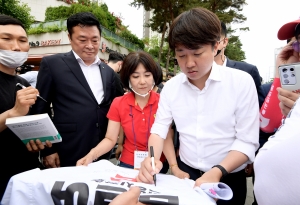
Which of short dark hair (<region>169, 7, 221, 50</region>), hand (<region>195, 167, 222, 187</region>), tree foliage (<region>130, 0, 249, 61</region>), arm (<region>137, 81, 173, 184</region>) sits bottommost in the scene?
hand (<region>195, 167, 222, 187</region>)

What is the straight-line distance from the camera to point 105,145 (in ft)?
5.55

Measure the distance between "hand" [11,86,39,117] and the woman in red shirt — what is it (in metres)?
0.60

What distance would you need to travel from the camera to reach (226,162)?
123cm

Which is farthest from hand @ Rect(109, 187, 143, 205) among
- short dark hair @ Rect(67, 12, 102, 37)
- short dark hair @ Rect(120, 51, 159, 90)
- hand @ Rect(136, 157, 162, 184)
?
short dark hair @ Rect(67, 12, 102, 37)

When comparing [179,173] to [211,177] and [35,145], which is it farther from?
[35,145]

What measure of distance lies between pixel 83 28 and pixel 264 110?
1.71 metres

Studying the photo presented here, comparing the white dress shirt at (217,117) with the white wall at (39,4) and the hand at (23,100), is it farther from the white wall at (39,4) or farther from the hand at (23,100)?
the white wall at (39,4)

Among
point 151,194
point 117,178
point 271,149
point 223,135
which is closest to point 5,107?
point 117,178

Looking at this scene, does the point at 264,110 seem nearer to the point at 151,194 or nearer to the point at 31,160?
the point at 151,194

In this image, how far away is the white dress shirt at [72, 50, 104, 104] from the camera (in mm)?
2186

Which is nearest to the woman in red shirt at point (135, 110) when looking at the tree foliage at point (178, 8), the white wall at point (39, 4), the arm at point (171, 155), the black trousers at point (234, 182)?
the arm at point (171, 155)

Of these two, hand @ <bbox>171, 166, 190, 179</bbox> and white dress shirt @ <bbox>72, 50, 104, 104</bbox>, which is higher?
white dress shirt @ <bbox>72, 50, 104, 104</bbox>

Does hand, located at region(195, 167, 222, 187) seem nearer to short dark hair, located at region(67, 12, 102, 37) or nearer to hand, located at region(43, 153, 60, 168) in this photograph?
→ hand, located at region(43, 153, 60, 168)

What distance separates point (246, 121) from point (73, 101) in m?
1.46
